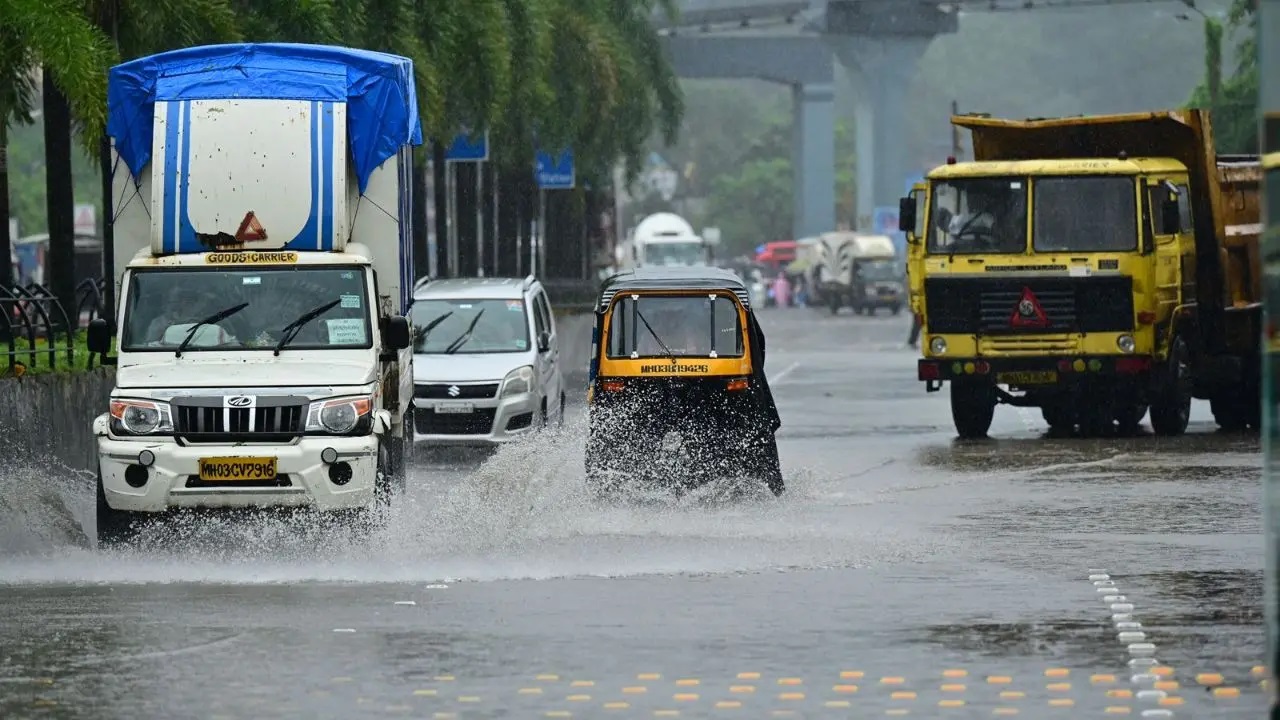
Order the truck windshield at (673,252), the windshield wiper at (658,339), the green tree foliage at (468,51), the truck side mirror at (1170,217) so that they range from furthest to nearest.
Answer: the truck windshield at (673,252) < the truck side mirror at (1170,217) < the green tree foliage at (468,51) < the windshield wiper at (658,339)

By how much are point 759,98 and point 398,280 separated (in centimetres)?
16112

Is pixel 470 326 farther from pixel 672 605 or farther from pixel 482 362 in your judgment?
pixel 672 605

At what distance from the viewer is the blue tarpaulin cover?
55.2ft

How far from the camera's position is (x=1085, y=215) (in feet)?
81.6

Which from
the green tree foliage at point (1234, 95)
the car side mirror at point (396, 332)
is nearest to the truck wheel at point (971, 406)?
the car side mirror at point (396, 332)

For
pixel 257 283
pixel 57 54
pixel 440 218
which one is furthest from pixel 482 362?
pixel 440 218

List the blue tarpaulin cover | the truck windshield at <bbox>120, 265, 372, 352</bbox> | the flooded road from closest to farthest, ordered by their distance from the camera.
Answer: the flooded road → the truck windshield at <bbox>120, 265, 372, 352</bbox> → the blue tarpaulin cover

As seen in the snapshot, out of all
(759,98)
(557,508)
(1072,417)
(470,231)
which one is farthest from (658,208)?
(557,508)

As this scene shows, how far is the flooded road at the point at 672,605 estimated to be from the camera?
9719 mm

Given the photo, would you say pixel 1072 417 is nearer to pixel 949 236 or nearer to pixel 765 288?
pixel 949 236

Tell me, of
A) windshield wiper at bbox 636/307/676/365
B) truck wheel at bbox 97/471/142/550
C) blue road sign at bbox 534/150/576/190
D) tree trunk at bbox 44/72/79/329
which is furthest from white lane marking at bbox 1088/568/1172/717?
blue road sign at bbox 534/150/576/190

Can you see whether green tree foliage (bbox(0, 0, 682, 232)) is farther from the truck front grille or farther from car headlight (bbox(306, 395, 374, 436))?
car headlight (bbox(306, 395, 374, 436))

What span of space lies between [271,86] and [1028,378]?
10557 millimetres

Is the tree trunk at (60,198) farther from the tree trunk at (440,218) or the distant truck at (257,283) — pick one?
the tree trunk at (440,218)
